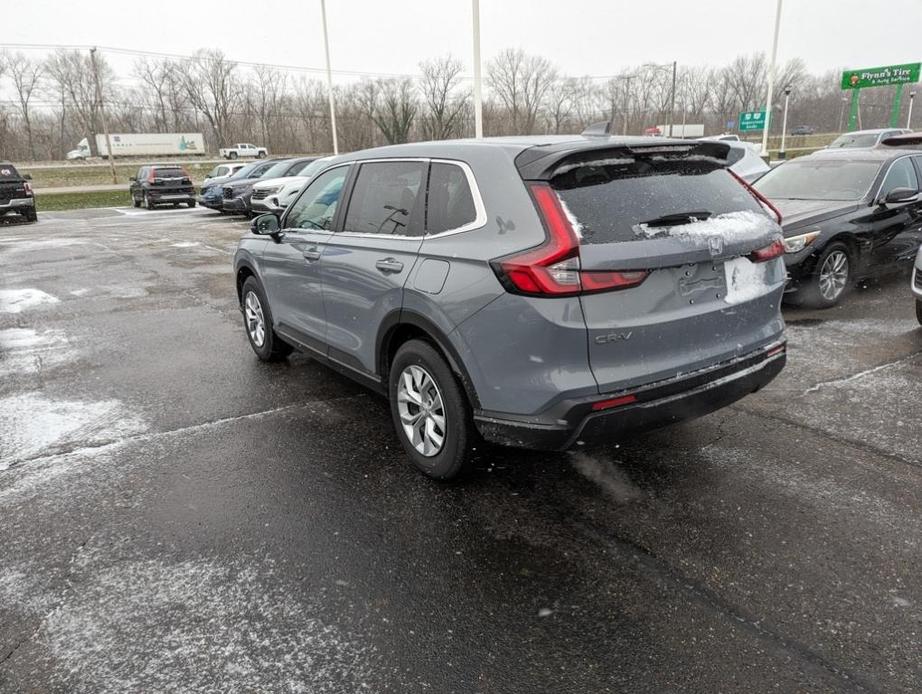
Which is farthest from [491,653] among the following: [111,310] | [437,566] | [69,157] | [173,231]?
[69,157]

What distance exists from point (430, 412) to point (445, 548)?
2.63 ft

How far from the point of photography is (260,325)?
6004 millimetres

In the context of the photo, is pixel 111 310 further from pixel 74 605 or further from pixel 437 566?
pixel 437 566

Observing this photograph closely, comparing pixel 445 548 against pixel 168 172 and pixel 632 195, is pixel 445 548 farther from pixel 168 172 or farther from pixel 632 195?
pixel 168 172

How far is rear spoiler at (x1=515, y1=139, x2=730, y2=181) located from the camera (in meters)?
3.06

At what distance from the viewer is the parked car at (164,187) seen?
88.8ft

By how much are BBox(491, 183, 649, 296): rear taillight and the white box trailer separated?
78.4m

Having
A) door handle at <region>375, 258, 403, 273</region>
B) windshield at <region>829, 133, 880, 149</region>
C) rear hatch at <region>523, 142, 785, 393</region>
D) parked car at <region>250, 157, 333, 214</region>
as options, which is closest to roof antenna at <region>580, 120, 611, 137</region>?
rear hatch at <region>523, 142, 785, 393</region>

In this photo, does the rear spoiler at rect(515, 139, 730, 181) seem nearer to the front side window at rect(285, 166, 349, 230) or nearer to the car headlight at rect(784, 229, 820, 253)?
the front side window at rect(285, 166, 349, 230)

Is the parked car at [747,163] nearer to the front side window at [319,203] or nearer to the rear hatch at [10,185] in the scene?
the front side window at [319,203]

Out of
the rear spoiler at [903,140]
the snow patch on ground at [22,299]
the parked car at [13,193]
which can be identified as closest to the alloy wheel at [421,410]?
the snow patch on ground at [22,299]

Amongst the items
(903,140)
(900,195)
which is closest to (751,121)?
(903,140)

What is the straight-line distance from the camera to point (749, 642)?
95.9 inches

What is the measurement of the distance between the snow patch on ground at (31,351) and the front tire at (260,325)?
6.16 ft
